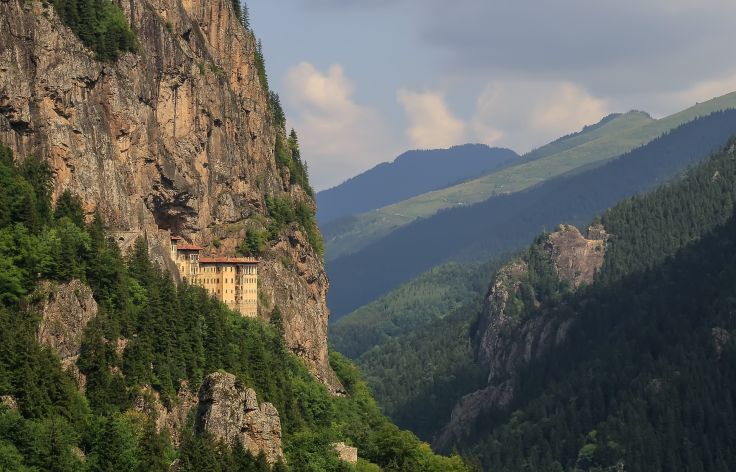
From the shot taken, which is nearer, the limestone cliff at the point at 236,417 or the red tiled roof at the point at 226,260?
A: the limestone cliff at the point at 236,417

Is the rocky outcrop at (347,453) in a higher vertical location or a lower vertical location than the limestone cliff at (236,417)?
lower

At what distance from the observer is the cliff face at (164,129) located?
145m

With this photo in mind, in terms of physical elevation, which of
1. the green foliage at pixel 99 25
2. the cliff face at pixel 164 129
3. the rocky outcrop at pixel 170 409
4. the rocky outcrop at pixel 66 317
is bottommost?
the rocky outcrop at pixel 170 409

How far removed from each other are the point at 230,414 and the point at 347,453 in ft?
104

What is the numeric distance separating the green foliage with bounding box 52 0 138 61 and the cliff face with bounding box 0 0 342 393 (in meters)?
1.71

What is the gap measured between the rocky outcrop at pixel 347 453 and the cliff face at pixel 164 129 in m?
26.5

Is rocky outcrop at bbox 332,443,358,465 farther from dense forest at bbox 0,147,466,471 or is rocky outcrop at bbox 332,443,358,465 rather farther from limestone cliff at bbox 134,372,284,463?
limestone cliff at bbox 134,372,284,463

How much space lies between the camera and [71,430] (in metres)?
114

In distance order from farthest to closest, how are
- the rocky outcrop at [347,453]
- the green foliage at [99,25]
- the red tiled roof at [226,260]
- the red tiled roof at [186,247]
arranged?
the red tiled roof at [226,260], the red tiled roof at [186,247], the green foliage at [99,25], the rocky outcrop at [347,453]

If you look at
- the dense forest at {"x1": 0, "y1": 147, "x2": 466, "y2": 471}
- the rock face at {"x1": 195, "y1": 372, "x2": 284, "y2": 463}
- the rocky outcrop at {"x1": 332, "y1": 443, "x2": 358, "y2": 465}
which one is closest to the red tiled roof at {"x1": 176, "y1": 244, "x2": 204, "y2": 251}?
the dense forest at {"x1": 0, "y1": 147, "x2": 466, "y2": 471}

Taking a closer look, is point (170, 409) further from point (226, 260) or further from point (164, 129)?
point (164, 129)

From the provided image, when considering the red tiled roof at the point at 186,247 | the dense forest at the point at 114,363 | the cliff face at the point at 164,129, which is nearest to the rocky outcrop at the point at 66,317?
the dense forest at the point at 114,363

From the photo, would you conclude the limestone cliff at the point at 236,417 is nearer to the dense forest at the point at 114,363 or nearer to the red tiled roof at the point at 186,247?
the dense forest at the point at 114,363

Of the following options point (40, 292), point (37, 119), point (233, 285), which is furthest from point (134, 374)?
point (233, 285)
